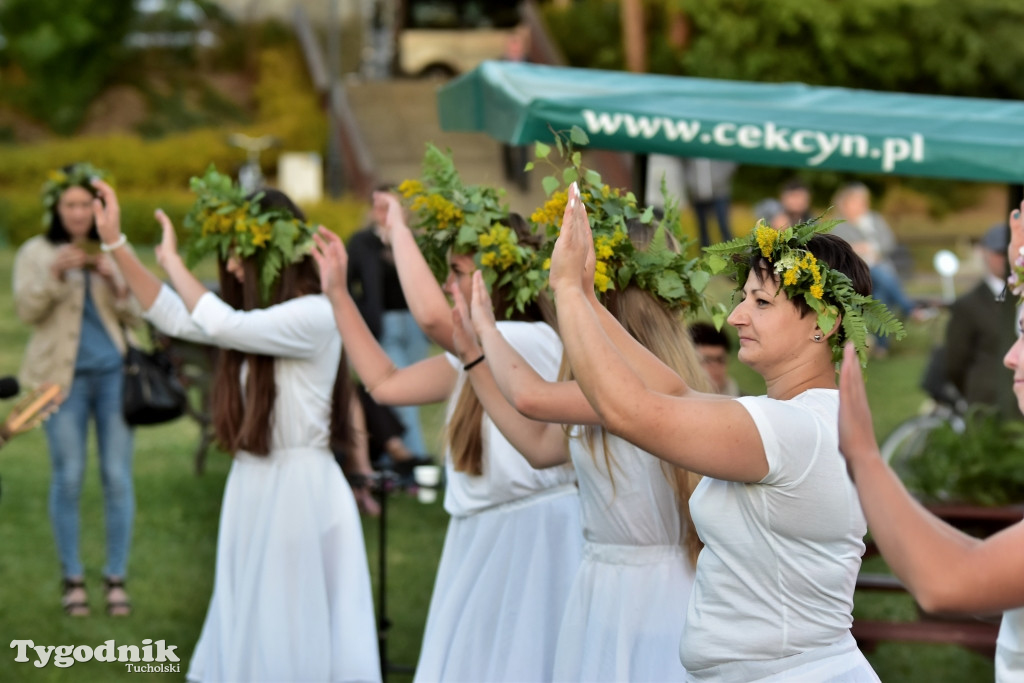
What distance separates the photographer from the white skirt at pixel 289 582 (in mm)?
5273

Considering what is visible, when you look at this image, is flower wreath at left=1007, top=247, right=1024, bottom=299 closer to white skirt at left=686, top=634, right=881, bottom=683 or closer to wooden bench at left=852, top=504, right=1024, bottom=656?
white skirt at left=686, top=634, right=881, bottom=683

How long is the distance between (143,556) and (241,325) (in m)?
→ 3.54

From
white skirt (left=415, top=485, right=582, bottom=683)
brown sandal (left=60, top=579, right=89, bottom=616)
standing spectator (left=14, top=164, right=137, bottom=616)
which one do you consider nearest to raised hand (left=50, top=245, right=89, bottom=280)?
standing spectator (left=14, top=164, right=137, bottom=616)

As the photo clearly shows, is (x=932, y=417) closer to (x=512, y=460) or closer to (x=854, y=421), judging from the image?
(x=512, y=460)

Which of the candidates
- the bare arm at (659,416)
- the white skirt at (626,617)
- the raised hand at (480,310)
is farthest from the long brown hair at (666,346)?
the bare arm at (659,416)

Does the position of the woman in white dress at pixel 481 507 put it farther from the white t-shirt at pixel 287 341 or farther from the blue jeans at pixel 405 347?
the blue jeans at pixel 405 347

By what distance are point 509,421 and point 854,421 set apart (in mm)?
1753

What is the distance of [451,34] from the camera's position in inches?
927

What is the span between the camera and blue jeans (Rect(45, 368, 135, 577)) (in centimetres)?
680

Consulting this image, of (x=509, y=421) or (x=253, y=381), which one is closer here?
(x=509, y=421)

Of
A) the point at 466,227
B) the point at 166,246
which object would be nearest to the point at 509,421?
the point at 466,227

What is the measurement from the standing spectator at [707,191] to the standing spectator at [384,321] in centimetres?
573

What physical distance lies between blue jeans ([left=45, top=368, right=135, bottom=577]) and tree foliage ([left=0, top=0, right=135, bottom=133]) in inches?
888

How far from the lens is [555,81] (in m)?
7.02
